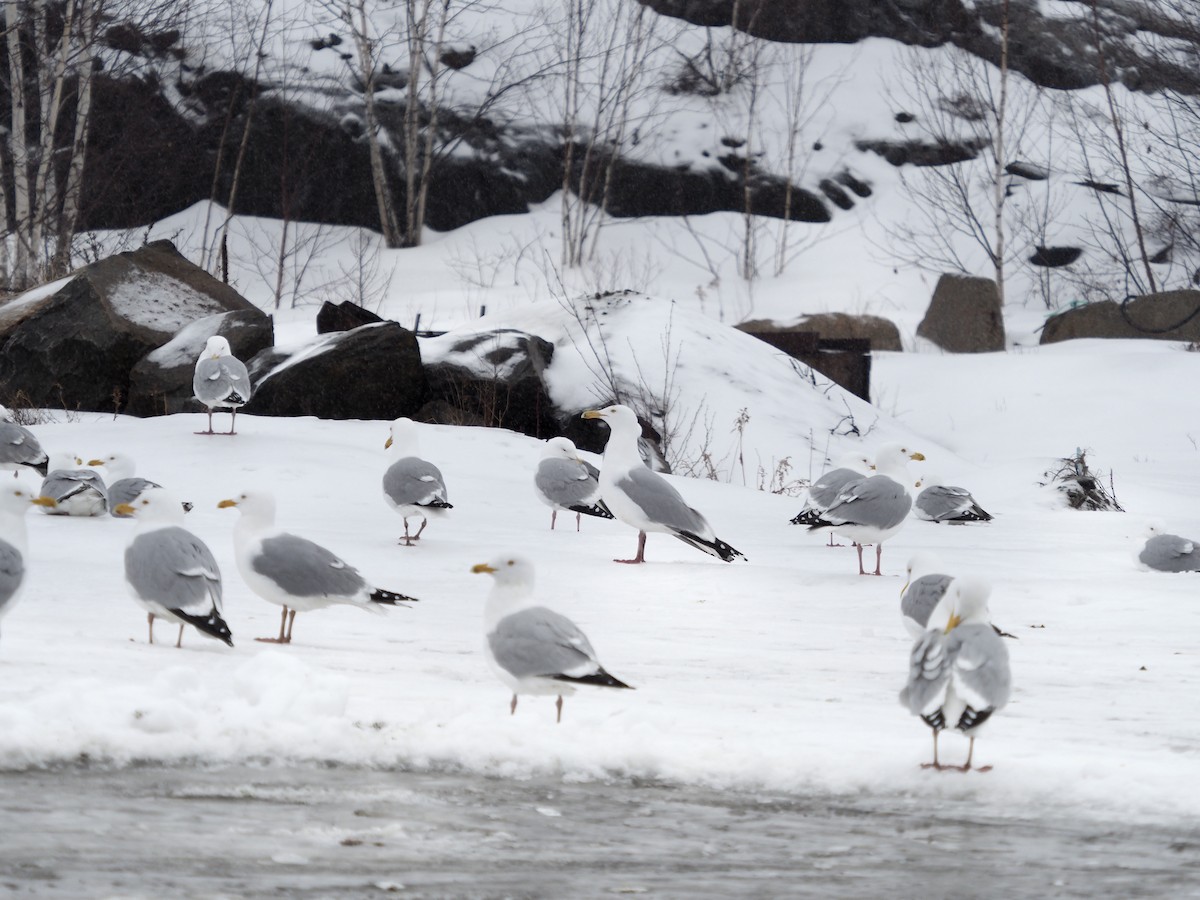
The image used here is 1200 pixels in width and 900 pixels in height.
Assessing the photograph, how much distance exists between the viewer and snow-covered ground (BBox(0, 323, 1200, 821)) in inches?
146

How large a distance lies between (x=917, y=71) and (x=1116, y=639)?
2907 cm

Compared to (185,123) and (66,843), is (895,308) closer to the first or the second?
(185,123)

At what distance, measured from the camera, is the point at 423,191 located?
29516mm

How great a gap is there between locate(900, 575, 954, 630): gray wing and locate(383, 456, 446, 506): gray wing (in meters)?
3.44

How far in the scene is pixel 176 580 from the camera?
16.0ft

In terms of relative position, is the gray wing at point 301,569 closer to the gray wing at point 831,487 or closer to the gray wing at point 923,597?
the gray wing at point 923,597

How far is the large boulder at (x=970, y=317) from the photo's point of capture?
23.5m

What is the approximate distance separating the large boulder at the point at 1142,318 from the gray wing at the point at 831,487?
52.6 ft

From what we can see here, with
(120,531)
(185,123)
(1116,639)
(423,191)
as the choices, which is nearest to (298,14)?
(185,123)

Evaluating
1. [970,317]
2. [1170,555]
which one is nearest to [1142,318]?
[970,317]

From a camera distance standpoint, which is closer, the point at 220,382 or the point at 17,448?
the point at 17,448

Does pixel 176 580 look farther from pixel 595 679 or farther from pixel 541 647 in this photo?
pixel 595 679

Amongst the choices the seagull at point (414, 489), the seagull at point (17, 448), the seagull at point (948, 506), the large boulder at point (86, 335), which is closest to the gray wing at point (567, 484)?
the seagull at point (414, 489)

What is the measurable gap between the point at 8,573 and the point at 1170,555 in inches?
259
